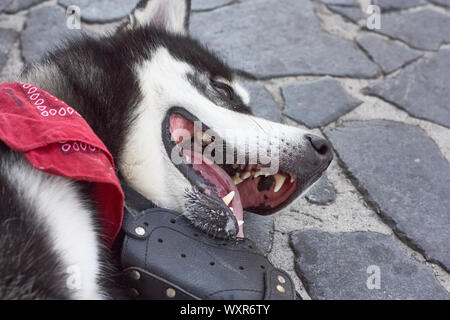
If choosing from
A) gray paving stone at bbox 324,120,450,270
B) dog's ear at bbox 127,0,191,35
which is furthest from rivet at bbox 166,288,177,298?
dog's ear at bbox 127,0,191,35

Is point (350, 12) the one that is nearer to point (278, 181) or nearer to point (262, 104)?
point (262, 104)

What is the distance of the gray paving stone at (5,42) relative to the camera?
3136mm

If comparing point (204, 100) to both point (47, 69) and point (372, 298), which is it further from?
point (372, 298)

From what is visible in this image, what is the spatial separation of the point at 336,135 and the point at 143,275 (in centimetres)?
162

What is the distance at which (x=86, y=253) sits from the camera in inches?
58.7

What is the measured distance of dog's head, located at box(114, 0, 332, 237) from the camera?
1773 mm

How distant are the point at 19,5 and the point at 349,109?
8.23 ft

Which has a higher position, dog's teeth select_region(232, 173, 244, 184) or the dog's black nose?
the dog's black nose

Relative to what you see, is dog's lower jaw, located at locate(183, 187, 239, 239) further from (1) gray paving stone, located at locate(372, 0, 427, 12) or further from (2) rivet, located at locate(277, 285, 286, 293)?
(1) gray paving stone, located at locate(372, 0, 427, 12)

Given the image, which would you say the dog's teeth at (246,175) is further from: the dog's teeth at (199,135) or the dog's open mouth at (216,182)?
the dog's teeth at (199,135)

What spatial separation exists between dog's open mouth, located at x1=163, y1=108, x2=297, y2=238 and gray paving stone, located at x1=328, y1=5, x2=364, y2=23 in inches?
88.4

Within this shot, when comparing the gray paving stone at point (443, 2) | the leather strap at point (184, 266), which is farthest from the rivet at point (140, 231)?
the gray paving stone at point (443, 2)

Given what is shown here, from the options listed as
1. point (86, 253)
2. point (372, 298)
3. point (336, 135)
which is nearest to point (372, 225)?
point (372, 298)

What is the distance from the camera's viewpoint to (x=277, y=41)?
3.55 meters
